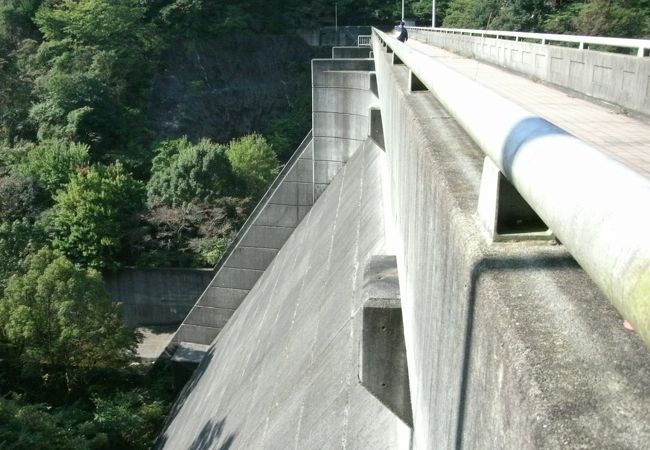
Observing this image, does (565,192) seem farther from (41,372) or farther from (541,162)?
(41,372)

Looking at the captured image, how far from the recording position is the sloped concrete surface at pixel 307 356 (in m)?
5.40

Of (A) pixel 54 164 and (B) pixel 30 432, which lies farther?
(A) pixel 54 164

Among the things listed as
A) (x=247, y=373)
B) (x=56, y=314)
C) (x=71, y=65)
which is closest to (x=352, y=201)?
(x=247, y=373)

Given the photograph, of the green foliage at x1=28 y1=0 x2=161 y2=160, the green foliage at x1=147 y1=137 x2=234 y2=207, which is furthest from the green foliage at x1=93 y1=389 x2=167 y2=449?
the green foliage at x1=28 y1=0 x2=161 y2=160

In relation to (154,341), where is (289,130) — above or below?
above

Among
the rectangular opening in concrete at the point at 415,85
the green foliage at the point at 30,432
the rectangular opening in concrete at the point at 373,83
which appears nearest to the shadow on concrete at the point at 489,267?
the rectangular opening in concrete at the point at 415,85

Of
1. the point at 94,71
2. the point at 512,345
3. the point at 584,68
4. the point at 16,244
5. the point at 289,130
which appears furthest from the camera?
the point at 289,130

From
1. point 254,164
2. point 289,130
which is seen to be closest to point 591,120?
point 254,164

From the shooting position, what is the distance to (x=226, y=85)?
3306cm

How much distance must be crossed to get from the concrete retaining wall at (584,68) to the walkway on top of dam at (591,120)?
191mm

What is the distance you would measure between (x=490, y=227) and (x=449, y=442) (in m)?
0.73

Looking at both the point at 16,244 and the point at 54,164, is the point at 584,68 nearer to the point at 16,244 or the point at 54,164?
the point at 16,244

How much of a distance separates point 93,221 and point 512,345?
1938cm

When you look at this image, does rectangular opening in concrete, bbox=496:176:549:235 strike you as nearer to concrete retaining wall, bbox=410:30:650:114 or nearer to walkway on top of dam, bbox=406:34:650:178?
walkway on top of dam, bbox=406:34:650:178
